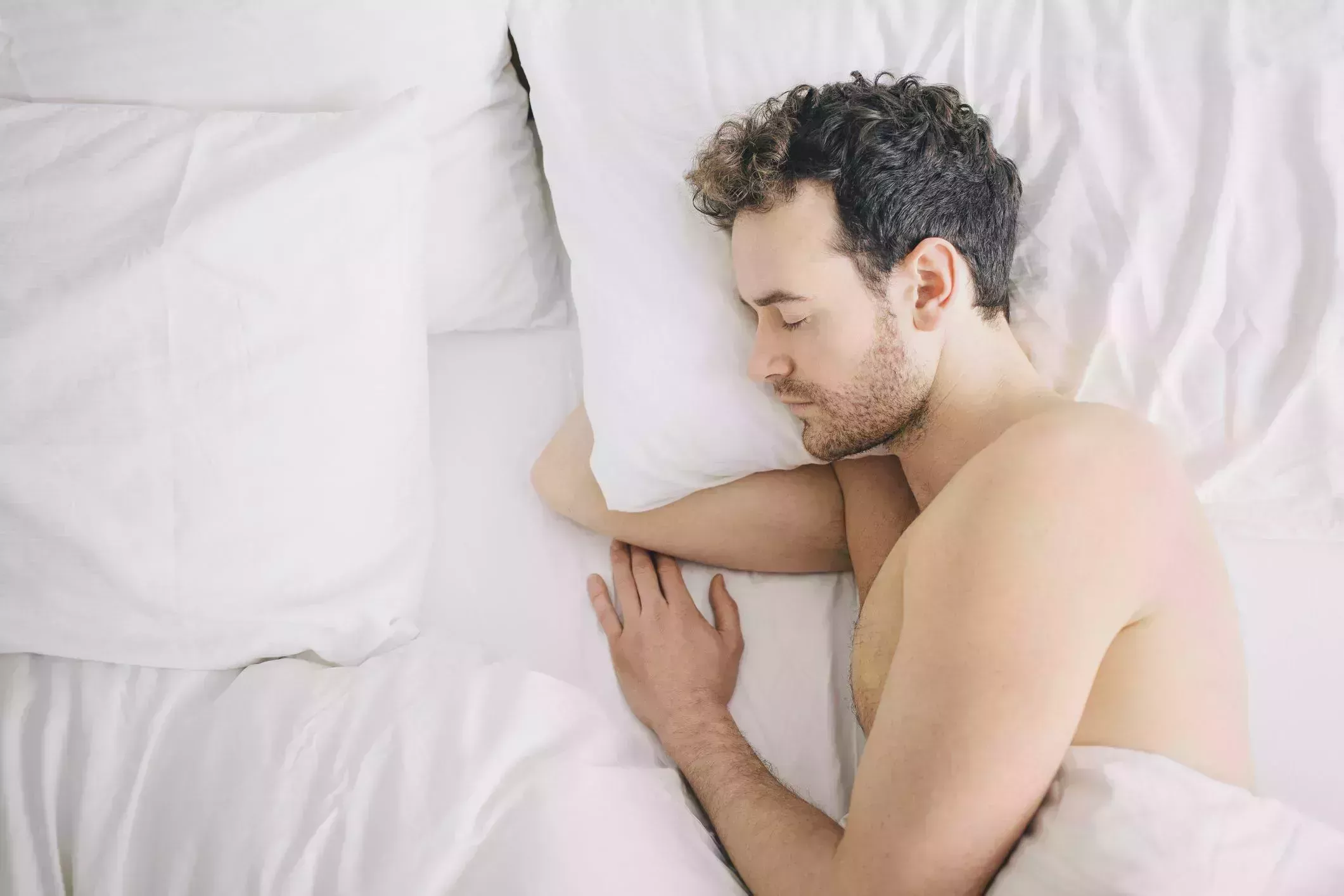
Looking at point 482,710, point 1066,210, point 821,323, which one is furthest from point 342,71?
point 1066,210

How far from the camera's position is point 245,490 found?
99 centimetres

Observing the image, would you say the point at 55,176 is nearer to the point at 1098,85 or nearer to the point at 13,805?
the point at 13,805

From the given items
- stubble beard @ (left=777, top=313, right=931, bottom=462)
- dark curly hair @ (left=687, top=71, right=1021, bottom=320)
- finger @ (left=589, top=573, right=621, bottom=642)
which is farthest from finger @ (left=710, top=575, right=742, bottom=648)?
dark curly hair @ (left=687, top=71, right=1021, bottom=320)

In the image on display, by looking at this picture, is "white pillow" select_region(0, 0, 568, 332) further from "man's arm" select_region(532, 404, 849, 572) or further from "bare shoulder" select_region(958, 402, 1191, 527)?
"bare shoulder" select_region(958, 402, 1191, 527)

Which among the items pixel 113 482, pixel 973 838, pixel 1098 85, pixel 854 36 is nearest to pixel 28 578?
pixel 113 482

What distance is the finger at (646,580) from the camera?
1187mm

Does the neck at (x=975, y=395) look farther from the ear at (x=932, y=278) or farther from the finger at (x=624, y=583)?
the finger at (x=624, y=583)

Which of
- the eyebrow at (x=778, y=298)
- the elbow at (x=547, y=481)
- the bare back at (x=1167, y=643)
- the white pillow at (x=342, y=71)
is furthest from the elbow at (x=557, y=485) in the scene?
the bare back at (x=1167, y=643)

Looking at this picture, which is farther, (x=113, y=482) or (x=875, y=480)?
(x=875, y=480)

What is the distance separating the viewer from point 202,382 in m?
0.98

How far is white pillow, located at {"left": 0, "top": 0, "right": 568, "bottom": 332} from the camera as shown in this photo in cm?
108

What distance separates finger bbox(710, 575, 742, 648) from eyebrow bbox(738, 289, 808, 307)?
382 mm

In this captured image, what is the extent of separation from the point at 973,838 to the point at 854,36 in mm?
899

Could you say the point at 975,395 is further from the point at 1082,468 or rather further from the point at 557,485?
the point at 557,485
